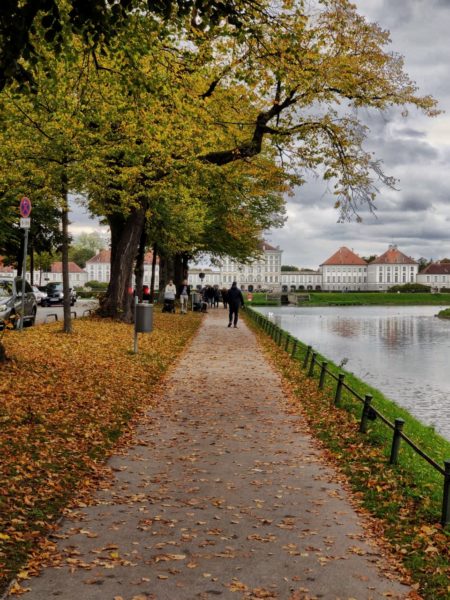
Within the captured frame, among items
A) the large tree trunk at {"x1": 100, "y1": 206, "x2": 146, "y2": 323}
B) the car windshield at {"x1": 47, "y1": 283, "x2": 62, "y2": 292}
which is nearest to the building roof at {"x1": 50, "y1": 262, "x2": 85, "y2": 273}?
the car windshield at {"x1": 47, "y1": 283, "x2": 62, "y2": 292}

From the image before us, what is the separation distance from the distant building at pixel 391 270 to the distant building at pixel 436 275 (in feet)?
10.9

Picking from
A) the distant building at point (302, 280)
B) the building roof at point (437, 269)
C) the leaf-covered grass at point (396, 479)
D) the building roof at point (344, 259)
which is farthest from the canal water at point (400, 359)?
the building roof at point (437, 269)

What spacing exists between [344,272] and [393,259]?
43.6 ft

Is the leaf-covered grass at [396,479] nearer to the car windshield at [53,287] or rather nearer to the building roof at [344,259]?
the car windshield at [53,287]

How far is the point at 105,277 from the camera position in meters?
173

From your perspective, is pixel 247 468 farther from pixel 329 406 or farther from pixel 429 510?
pixel 329 406

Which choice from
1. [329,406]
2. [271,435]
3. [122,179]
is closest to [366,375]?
[329,406]

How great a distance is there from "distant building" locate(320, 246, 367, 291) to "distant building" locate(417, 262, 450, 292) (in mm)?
16514

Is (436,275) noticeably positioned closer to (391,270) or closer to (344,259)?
(391,270)

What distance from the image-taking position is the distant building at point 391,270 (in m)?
188

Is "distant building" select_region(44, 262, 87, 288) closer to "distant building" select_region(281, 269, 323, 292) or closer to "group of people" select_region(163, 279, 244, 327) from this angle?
"distant building" select_region(281, 269, 323, 292)

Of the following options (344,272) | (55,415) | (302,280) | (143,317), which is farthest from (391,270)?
(55,415)

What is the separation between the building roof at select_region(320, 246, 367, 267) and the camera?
7475 inches

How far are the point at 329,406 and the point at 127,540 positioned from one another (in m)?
6.77
